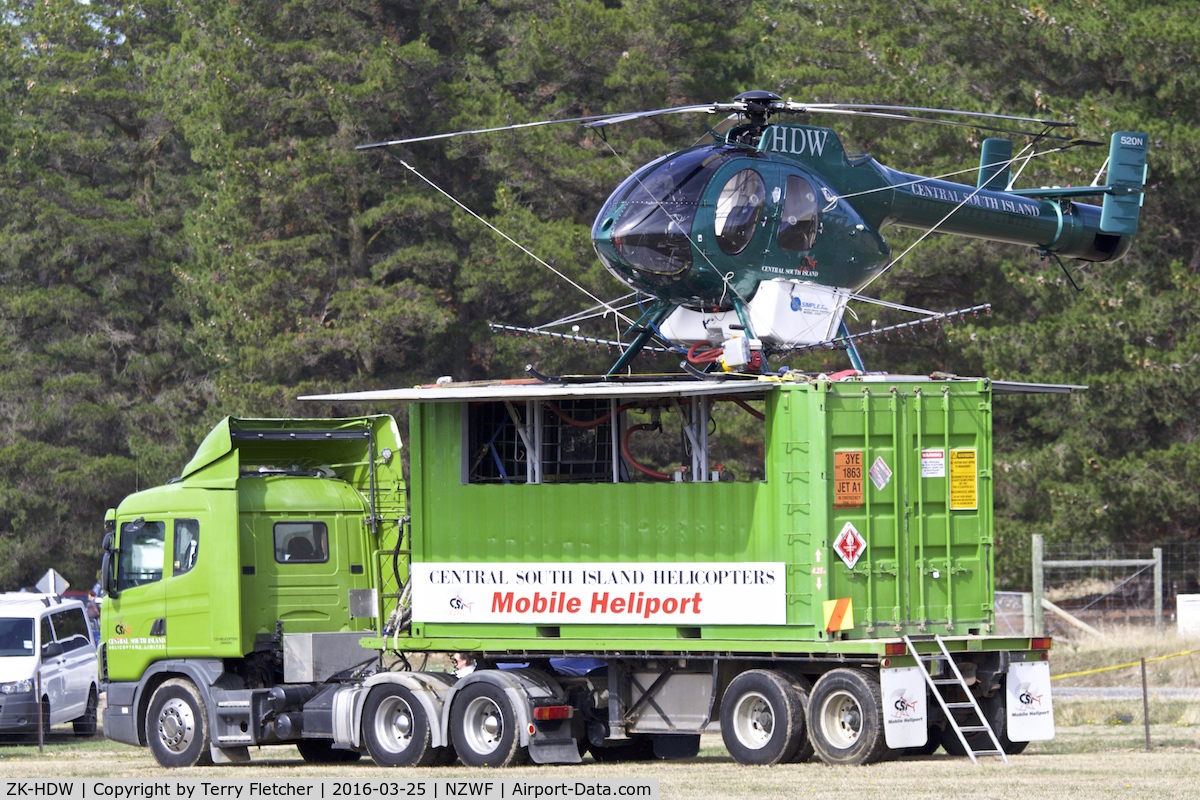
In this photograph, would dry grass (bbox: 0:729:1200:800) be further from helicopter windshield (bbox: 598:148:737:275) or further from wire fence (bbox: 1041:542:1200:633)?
wire fence (bbox: 1041:542:1200:633)

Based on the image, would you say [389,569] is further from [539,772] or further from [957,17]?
[957,17]

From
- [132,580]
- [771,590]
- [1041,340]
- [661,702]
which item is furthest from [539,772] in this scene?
[1041,340]

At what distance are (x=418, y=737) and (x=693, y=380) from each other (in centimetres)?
417

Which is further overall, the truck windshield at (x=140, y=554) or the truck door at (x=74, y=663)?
the truck door at (x=74, y=663)

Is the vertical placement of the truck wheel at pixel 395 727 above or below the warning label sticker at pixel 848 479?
below

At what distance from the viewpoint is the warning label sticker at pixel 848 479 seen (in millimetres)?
15656

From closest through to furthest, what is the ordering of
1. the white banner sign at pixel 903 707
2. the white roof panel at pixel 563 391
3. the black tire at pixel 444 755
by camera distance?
the white banner sign at pixel 903 707 → the white roof panel at pixel 563 391 → the black tire at pixel 444 755

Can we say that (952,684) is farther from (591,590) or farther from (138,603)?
(138,603)

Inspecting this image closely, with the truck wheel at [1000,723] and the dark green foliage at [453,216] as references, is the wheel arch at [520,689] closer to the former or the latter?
the truck wheel at [1000,723]

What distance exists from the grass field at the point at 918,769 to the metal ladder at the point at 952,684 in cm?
22

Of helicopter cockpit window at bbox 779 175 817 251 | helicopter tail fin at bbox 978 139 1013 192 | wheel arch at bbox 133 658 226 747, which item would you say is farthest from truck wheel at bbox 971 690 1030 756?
wheel arch at bbox 133 658 226 747

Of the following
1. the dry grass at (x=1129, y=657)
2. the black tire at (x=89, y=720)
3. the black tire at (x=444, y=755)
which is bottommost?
the black tire at (x=89, y=720)

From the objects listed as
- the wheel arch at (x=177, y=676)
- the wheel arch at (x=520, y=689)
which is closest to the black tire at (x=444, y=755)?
the wheel arch at (x=520, y=689)

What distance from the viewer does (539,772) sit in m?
15.8
